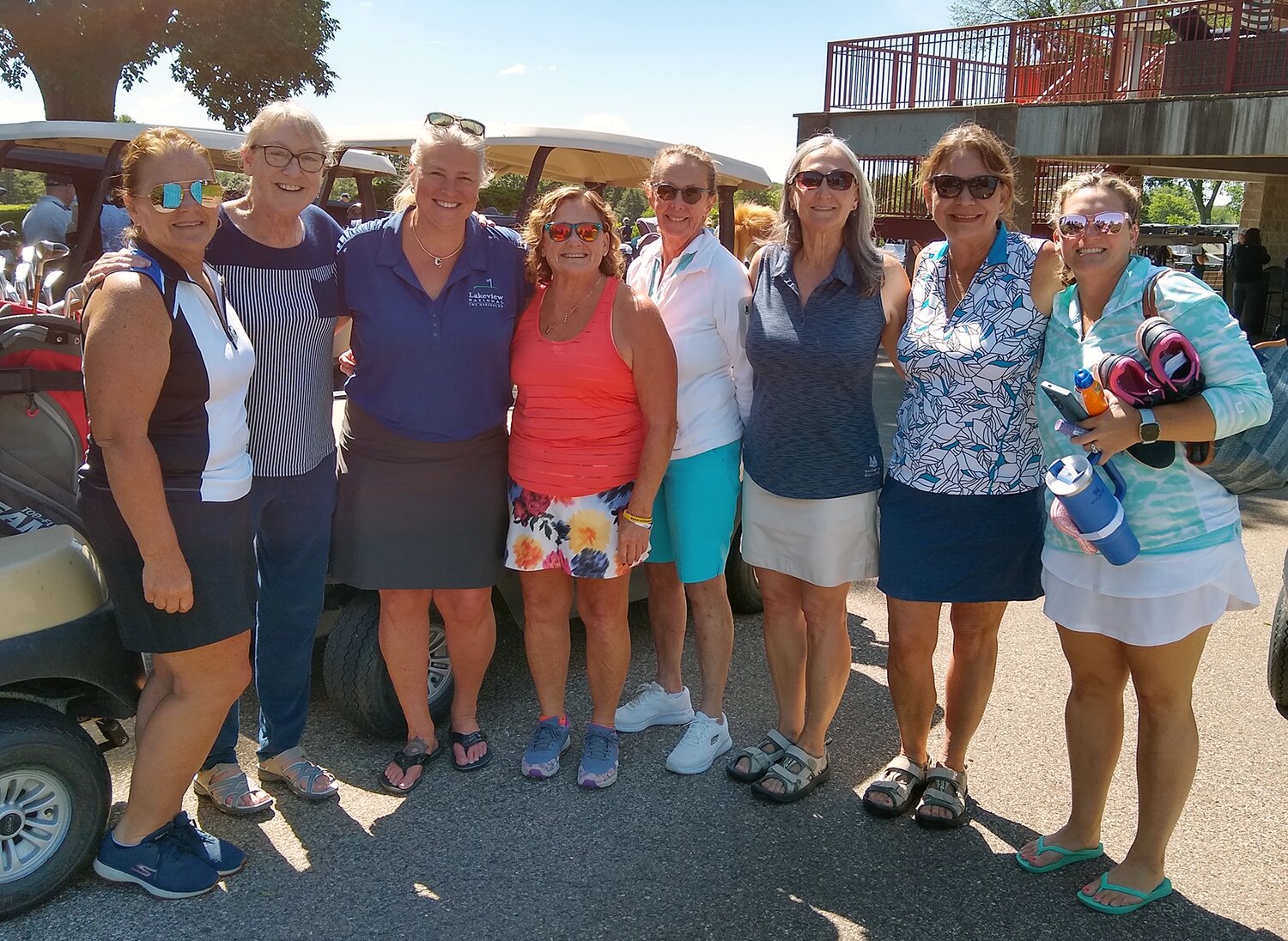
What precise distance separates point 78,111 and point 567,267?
20703mm

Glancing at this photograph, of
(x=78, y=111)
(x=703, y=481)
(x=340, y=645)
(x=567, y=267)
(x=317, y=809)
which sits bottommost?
(x=317, y=809)

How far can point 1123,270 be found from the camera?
2.58m

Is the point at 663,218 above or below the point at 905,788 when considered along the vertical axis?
above

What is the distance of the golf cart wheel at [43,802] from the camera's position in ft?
8.32

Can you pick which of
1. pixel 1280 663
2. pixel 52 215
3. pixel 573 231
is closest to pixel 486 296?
pixel 573 231

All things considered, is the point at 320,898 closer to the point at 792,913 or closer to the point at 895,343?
the point at 792,913

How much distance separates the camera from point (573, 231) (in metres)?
3.05

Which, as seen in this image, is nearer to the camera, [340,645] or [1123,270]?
[1123,270]

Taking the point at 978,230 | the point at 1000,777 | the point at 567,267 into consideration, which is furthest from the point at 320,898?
the point at 978,230

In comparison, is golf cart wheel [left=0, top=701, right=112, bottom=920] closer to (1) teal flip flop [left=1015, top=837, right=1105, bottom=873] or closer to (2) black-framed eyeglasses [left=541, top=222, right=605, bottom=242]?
(2) black-framed eyeglasses [left=541, top=222, right=605, bottom=242]

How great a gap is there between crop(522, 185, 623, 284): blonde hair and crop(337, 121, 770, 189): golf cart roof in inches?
125

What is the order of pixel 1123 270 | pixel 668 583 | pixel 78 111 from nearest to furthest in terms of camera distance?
pixel 1123 270 → pixel 668 583 → pixel 78 111

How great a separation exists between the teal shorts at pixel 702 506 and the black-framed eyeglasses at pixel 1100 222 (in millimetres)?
1198

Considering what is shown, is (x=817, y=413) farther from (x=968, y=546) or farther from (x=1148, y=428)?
(x=1148, y=428)
